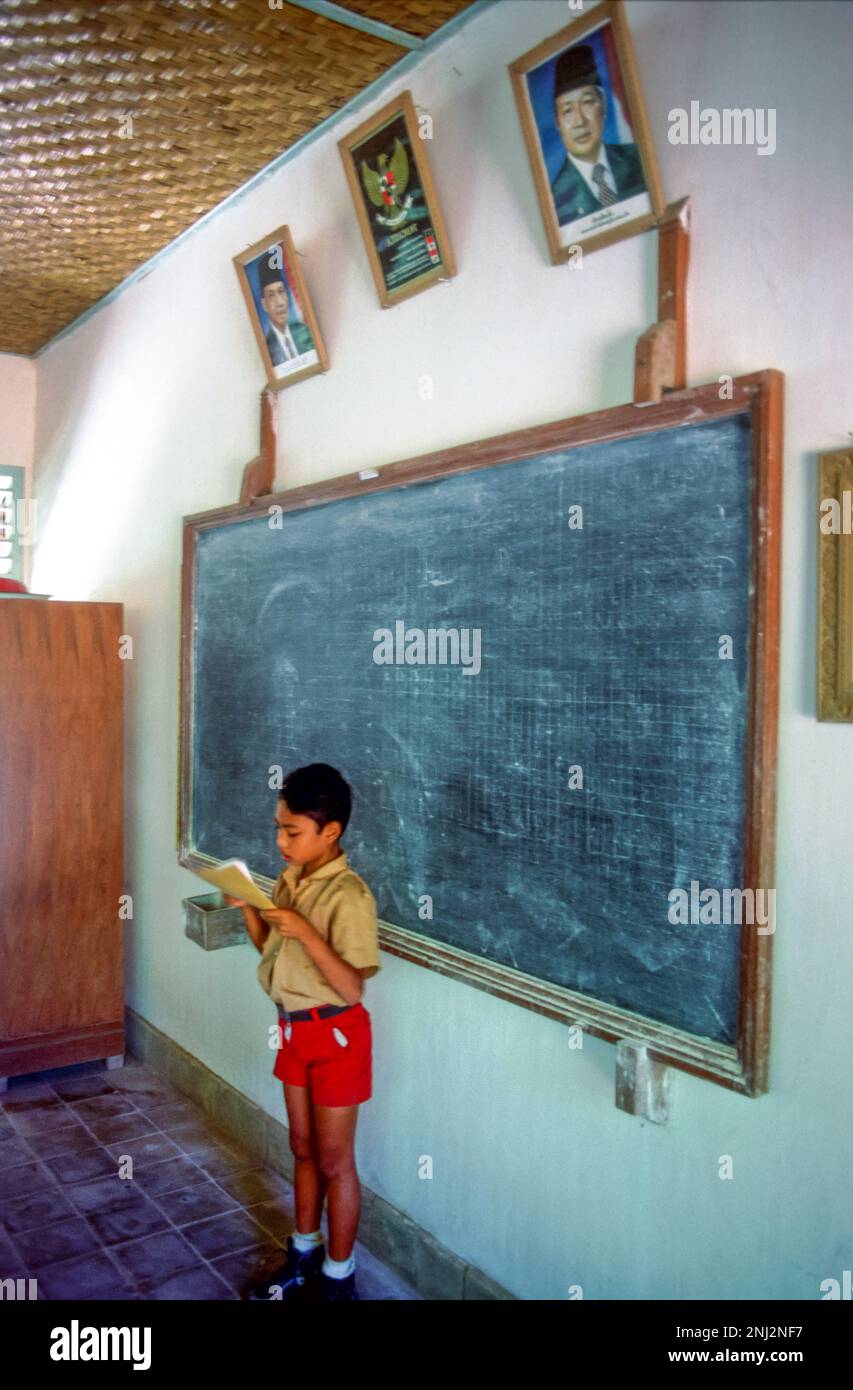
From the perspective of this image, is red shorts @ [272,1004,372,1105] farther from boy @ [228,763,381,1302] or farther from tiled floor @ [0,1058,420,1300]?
tiled floor @ [0,1058,420,1300]

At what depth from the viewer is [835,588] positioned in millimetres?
1520

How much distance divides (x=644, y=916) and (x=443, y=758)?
2.05ft

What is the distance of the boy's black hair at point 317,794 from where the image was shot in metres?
2.12

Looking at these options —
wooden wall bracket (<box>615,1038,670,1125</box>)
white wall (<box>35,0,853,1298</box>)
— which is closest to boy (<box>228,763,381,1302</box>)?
white wall (<box>35,0,853,1298</box>)

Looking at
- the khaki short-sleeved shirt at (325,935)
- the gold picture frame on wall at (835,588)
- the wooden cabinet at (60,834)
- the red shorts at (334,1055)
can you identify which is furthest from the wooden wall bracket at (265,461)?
the gold picture frame on wall at (835,588)

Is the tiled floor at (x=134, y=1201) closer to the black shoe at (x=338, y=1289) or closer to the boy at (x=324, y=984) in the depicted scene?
the black shoe at (x=338, y=1289)

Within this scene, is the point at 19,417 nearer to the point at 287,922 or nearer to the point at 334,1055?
the point at 287,922

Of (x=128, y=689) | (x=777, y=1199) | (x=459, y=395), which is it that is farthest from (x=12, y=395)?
(x=777, y=1199)

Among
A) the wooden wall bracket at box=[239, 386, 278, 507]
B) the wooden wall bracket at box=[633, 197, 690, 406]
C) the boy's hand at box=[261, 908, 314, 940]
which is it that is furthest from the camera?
the wooden wall bracket at box=[239, 386, 278, 507]

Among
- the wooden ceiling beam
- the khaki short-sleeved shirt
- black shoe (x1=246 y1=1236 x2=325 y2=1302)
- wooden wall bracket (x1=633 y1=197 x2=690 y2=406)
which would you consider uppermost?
the wooden ceiling beam

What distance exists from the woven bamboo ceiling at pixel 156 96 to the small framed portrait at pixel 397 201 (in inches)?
7.0

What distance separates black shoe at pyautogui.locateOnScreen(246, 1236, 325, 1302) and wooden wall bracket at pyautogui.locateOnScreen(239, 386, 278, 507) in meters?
1.95

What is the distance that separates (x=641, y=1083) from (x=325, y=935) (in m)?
0.70

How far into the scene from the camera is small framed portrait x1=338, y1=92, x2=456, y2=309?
2.26m
